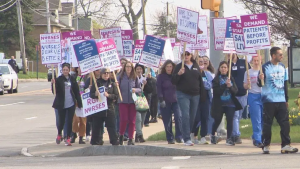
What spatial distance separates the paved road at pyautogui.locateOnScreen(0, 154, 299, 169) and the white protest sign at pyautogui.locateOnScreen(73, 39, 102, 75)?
6.06 ft

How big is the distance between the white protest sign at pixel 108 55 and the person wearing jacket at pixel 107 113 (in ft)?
0.75

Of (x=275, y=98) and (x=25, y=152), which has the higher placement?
(x=275, y=98)

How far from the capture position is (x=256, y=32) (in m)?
13.2

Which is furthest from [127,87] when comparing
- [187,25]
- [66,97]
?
[187,25]

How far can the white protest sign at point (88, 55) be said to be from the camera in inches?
542

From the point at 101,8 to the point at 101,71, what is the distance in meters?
60.6

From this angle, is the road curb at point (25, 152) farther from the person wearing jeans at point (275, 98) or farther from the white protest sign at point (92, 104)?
the person wearing jeans at point (275, 98)

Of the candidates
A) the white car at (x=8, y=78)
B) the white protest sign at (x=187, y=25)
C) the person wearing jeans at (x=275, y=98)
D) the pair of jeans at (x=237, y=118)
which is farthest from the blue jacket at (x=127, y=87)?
the white car at (x=8, y=78)

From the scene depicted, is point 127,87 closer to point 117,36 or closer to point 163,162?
point 117,36

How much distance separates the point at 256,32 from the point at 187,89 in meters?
1.64

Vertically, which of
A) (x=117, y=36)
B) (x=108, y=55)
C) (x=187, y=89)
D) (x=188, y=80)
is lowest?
(x=187, y=89)

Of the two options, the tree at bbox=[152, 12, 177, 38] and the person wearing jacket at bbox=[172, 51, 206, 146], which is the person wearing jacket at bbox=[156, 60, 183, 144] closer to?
the person wearing jacket at bbox=[172, 51, 206, 146]

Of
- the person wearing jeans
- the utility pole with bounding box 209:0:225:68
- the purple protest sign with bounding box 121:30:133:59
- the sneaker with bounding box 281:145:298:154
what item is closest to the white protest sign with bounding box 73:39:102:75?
the utility pole with bounding box 209:0:225:68

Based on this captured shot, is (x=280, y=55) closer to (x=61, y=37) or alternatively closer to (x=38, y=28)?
(x=61, y=37)
